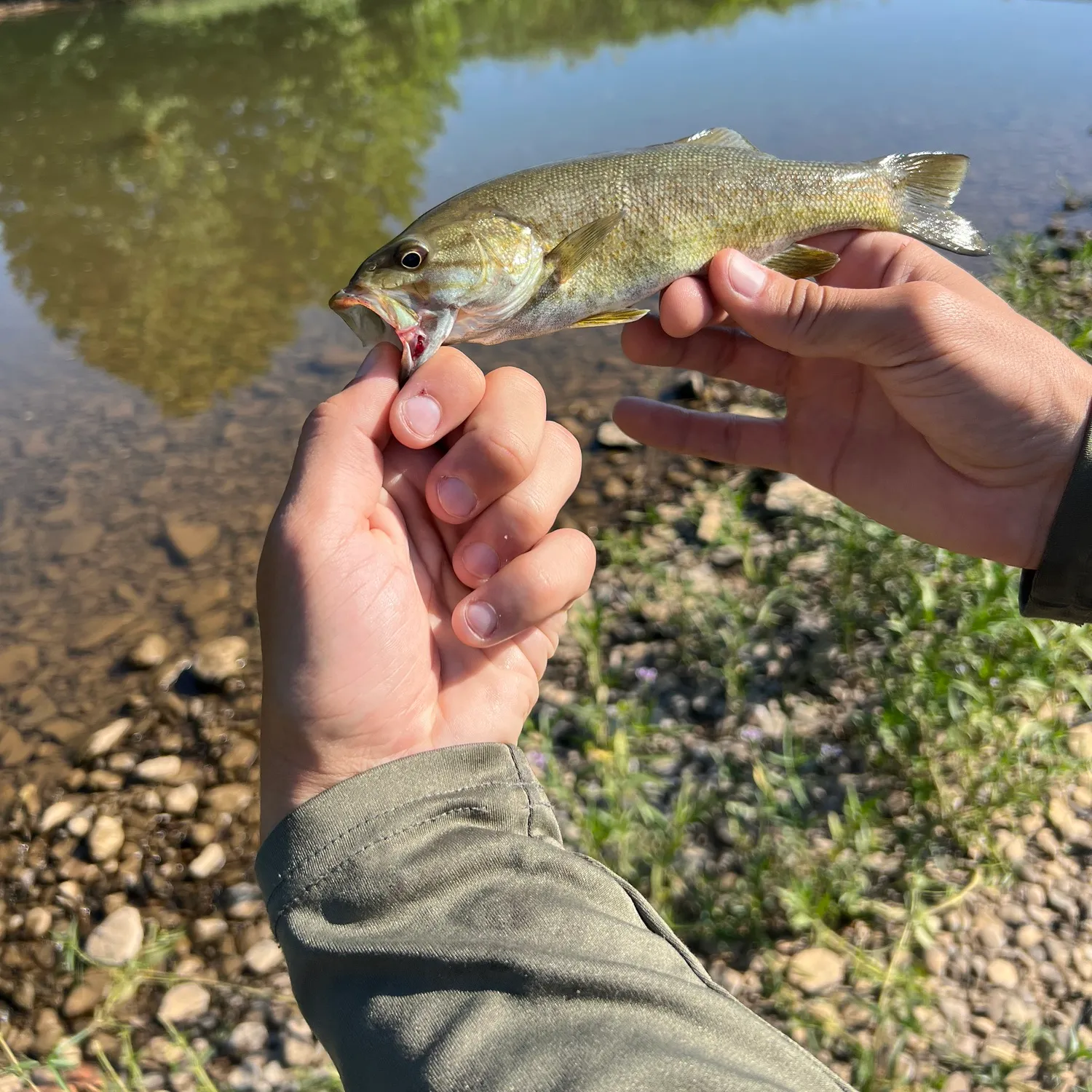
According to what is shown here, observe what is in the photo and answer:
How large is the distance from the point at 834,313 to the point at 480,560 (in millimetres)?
1437

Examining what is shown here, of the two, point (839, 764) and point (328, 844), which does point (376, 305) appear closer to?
point (328, 844)

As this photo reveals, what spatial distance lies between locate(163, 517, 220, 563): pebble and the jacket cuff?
516cm

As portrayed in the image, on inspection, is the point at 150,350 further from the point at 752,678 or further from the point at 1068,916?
the point at 1068,916

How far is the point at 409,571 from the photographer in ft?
8.71

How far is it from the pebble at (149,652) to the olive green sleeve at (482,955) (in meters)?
4.23

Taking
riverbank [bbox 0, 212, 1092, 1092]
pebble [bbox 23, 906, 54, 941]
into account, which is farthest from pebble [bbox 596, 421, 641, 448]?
pebble [bbox 23, 906, 54, 941]

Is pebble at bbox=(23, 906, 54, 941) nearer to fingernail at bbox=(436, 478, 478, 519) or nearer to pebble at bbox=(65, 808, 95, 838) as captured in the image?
pebble at bbox=(65, 808, 95, 838)

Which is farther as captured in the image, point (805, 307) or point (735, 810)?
point (735, 810)

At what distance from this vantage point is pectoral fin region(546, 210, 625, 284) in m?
2.83

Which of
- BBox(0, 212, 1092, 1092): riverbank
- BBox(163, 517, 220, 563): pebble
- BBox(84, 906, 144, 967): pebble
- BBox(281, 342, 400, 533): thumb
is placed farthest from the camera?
BBox(163, 517, 220, 563): pebble

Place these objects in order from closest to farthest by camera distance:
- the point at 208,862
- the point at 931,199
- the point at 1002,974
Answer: the point at 1002,974
the point at 931,199
the point at 208,862

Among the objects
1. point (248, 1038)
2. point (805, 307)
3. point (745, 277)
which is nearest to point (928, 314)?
point (805, 307)

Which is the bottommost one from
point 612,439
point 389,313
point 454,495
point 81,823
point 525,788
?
point 81,823

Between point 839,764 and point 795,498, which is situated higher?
point 795,498
